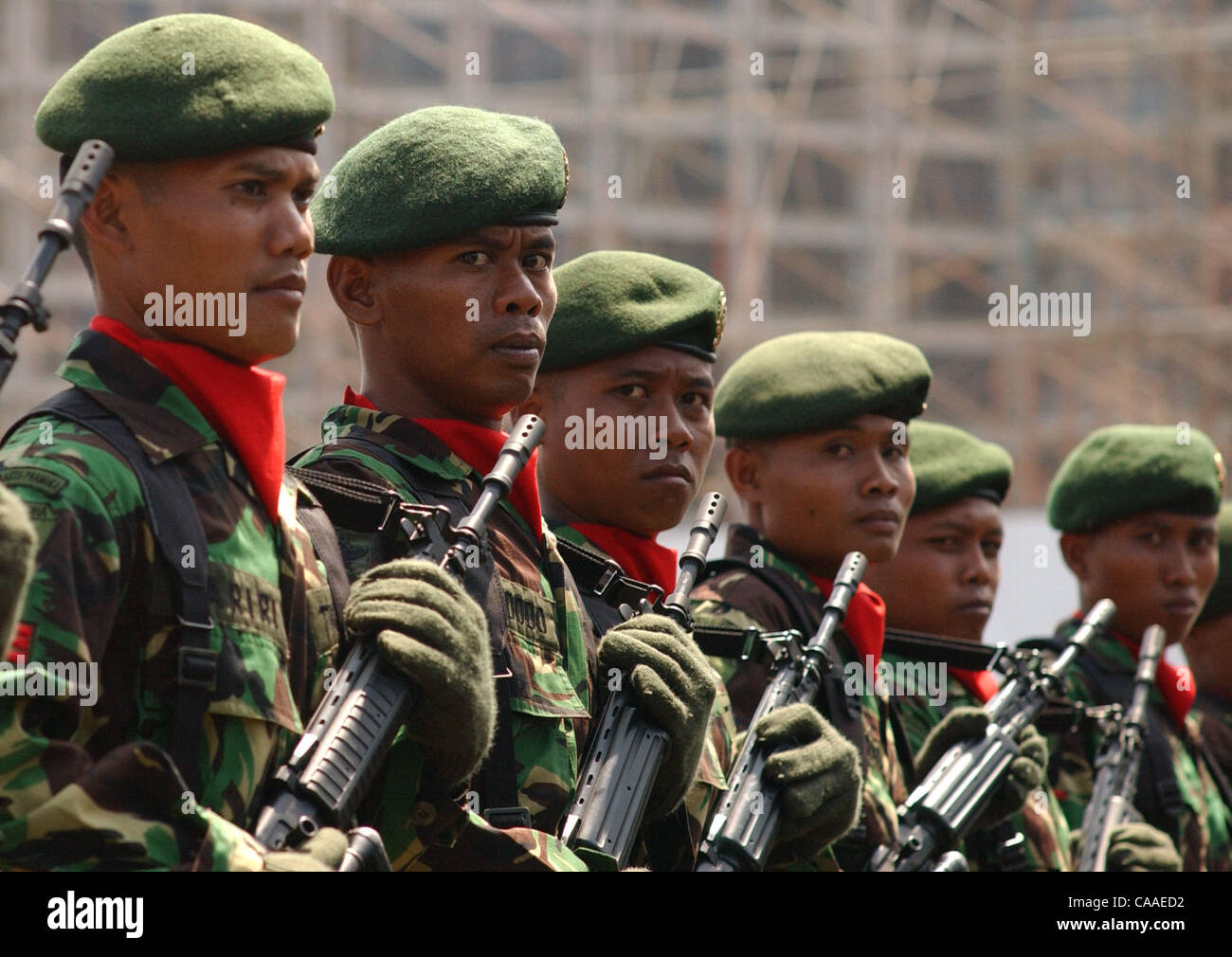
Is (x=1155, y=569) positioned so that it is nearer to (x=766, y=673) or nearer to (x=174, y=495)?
(x=766, y=673)

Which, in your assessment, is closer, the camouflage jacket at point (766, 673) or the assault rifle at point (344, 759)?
the assault rifle at point (344, 759)

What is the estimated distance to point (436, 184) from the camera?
3.73m

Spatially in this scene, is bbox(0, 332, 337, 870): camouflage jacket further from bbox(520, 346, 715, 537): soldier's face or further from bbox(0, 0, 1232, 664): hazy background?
bbox(0, 0, 1232, 664): hazy background

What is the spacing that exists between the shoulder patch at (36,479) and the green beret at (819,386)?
2830mm

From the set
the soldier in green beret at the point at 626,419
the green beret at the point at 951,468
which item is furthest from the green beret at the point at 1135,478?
the soldier in green beret at the point at 626,419

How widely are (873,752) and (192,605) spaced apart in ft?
8.58

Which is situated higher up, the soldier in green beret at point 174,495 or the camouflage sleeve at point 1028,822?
the soldier in green beret at point 174,495

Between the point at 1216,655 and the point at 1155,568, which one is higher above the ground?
the point at 1155,568

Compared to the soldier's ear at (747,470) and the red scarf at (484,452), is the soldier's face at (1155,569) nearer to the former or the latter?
the soldier's ear at (747,470)

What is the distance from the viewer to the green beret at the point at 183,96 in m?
3.11

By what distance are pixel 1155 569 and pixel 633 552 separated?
2886mm

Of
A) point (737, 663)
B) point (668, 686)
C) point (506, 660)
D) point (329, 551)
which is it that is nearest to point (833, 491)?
point (737, 663)

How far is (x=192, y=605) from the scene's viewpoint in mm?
2877

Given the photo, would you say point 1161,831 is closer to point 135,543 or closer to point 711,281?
point 711,281
